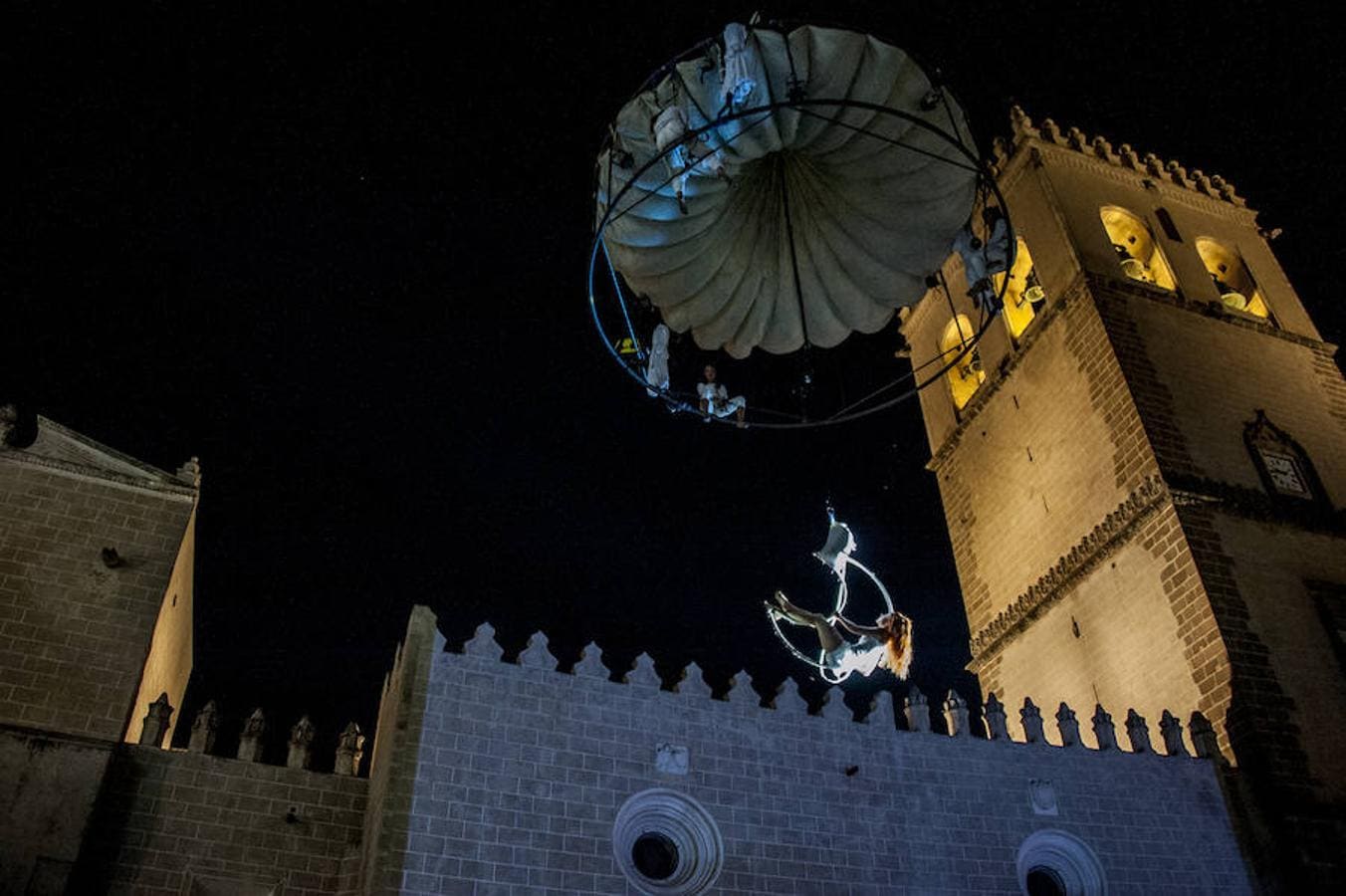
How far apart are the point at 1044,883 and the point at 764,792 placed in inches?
175

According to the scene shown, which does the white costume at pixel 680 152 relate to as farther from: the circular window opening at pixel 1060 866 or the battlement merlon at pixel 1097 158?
the battlement merlon at pixel 1097 158

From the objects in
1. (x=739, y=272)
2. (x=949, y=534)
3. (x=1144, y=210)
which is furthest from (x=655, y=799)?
(x=1144, y=210)

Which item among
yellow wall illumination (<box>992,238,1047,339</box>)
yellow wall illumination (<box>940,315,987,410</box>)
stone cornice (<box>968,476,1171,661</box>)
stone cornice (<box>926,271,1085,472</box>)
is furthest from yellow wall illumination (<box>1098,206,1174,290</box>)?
stone cornice (<box>968,476,1171,661</box>)

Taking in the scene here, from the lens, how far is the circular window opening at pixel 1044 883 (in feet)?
45.7

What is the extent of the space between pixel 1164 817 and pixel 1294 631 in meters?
4.73

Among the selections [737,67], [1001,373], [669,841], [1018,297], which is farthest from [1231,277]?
[669,841]

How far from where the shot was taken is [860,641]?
1711 cm

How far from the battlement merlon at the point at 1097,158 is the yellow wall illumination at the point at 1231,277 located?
1.88m

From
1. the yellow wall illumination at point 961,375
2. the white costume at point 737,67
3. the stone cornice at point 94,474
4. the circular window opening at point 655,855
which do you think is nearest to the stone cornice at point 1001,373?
the yellow wall illumination at point 961,375

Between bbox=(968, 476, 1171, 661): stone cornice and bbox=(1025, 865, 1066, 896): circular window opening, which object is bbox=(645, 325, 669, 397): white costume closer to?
bbox=(1025, 865, 1066, 896): circular window opening

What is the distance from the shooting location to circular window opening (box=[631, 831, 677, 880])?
12188 mm

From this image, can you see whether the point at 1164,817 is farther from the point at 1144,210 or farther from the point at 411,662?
the point at 1144,210

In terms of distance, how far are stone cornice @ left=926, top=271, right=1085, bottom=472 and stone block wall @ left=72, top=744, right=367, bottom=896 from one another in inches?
685

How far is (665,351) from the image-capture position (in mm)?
13102
